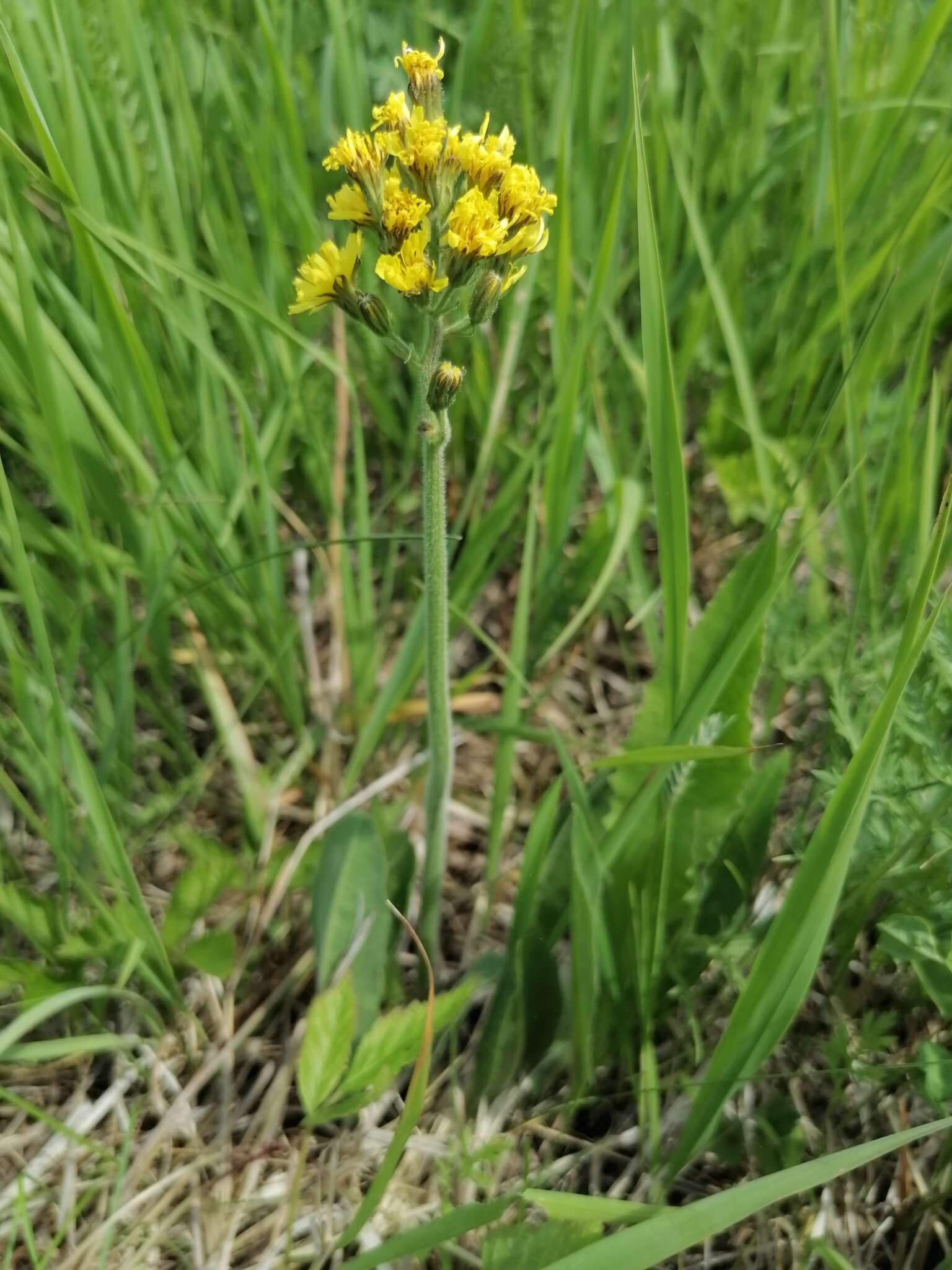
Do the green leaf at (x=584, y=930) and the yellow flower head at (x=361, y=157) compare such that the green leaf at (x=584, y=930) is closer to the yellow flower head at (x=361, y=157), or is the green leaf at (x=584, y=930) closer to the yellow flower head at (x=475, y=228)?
the yellow flower head at (x=475, y=228)

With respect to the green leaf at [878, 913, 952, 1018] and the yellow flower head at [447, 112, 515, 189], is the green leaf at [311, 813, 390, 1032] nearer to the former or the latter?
the green leaf at [878, 913, 952, 1018]

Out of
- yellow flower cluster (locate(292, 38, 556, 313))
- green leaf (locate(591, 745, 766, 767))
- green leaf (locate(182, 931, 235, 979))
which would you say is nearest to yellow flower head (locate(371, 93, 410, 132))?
yellow flower cluster (locate(292, 38, 556, 313))

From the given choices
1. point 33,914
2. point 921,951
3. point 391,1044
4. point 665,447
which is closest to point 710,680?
point 665,447

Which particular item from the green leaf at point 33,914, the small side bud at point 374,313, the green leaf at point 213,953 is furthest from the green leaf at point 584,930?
the green leaf at point 33,914

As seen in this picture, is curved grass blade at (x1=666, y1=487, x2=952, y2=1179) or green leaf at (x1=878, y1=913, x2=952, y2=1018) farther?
green leaf at (x1=878, y1=913, x2=952, y2=1018)

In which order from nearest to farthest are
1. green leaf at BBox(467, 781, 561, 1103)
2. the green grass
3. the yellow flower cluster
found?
the yellow flower cluster < the green grass < green leaf at BBox(467, 781, 561, 1103)

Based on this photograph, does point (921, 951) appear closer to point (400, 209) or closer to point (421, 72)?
point (400, 209)

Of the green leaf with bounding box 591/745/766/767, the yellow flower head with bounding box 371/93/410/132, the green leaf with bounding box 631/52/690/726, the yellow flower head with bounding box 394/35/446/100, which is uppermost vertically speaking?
the yellow flower head with bounding box 394/35/446/100

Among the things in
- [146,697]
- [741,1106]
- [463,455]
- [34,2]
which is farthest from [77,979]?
[34,2]
